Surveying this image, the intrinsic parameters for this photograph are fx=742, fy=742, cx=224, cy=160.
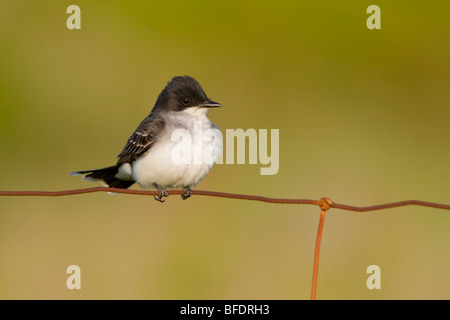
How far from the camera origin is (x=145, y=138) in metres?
6.25

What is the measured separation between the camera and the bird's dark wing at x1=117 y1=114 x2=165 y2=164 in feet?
20.4

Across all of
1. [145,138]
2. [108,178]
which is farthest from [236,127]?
[145,138]

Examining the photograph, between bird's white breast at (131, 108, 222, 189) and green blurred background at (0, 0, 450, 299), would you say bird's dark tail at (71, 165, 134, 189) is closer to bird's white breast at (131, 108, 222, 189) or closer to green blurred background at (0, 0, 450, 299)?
bird's white breast at (131, 108, 222, 189)

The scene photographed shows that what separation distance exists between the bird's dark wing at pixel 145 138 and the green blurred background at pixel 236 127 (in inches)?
71.9

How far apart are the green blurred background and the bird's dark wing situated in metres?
1.83

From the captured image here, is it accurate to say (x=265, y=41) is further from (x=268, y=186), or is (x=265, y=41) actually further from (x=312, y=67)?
(x=268, y=186)

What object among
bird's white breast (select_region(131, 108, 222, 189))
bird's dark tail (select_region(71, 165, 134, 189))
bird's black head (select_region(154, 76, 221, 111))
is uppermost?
bird's black head (select_region(154, 76, 221, 111))

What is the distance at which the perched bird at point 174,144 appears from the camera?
5.98m

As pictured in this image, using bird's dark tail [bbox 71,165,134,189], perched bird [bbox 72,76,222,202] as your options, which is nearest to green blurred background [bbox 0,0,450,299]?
bird's dark tail [bbox 71,165,134,189]

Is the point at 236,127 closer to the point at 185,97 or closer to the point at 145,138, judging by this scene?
the point at 185,97

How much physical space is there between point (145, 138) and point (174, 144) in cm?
34

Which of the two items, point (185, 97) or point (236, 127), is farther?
point (236, 127)

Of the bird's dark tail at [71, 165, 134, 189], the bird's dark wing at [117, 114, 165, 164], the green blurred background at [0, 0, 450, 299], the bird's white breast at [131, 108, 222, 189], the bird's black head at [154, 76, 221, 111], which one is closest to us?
the bird's white breast at [131, 108, 222, 189]

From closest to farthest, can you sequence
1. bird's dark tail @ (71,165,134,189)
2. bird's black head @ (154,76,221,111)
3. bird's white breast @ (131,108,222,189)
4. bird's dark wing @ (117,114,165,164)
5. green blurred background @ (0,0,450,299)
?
bird's white breast @ (131,108,222,189) → bird's dark wing @ (117,114,165,164) → bird's black head @ (154,76,221,111) → bird's dark tail @ (71,165,134,189) → green blurred background @ (0,0,450,299)
